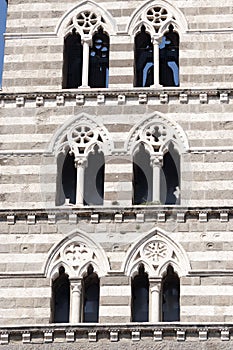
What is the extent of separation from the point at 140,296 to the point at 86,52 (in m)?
3.27

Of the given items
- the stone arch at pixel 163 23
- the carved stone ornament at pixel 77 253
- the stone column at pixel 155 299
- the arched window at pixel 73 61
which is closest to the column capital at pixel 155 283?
the stone column at pixel 155 299

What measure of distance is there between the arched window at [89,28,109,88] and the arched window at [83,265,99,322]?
2.83 m

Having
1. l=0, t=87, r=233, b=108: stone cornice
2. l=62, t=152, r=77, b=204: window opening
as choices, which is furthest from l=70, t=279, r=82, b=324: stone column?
l=0, t=87, r=233, b=108: stone cornice

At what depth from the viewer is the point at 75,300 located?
1619 centimetres

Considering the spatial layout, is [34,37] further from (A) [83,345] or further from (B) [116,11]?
(A) [83,345]

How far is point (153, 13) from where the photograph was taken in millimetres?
18156

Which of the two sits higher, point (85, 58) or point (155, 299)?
point (85, 58)

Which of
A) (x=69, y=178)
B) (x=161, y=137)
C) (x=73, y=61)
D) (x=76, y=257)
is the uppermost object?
(x=73, y=61)

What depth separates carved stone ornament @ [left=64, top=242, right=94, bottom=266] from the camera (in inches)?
648

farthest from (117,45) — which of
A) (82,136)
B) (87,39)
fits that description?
(82,136)

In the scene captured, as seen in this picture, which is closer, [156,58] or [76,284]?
[76,284]

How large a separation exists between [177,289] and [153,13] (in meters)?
3.68

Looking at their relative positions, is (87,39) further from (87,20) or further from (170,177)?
(170,177)

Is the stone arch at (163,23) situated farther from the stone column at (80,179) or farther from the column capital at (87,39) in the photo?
the stone column at (80,179)
